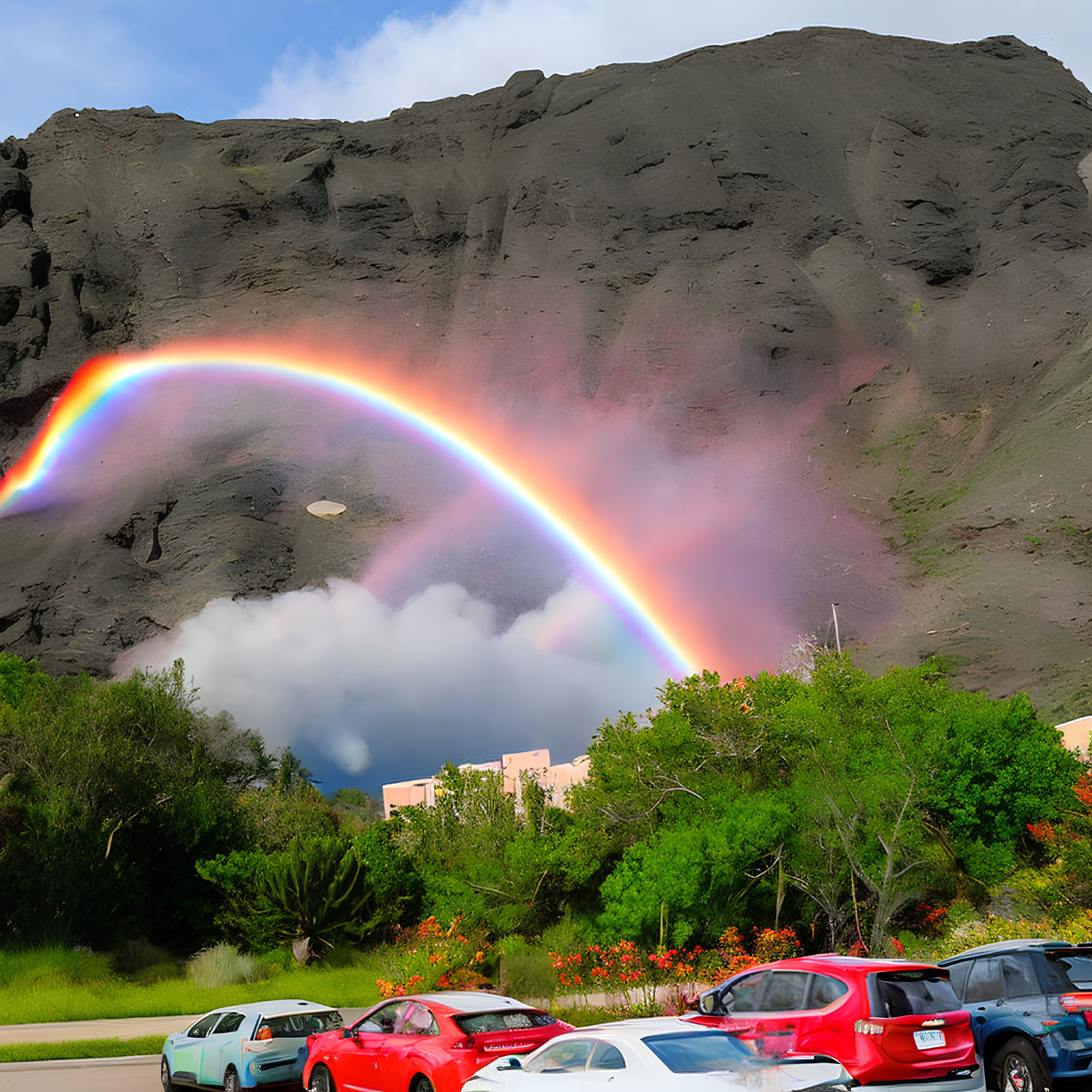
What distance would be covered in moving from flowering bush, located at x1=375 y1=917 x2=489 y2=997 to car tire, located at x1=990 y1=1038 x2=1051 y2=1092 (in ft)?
37.4

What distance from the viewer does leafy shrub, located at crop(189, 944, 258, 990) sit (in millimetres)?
29766

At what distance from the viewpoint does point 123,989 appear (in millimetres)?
29234

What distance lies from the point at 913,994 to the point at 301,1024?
7927 mm

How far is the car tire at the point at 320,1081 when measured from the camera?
13195mm

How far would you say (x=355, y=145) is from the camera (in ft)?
426

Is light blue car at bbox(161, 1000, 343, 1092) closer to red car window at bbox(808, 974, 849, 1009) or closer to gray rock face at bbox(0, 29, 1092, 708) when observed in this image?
red car window at bbox(808, 974, 849, 1009)

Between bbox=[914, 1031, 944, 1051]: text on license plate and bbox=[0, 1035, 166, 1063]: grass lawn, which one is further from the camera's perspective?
bbox=[0, 1035, 166, 1063]: grass lawn

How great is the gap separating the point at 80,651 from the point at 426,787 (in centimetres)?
3031

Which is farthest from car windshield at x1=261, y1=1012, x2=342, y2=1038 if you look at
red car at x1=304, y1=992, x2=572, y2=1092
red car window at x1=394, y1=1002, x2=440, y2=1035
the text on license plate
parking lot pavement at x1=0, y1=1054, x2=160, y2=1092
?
the text on license plate

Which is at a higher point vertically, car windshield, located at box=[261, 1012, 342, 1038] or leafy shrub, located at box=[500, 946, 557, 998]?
car windshield, located at box=[261, 1012, 342, 1038]

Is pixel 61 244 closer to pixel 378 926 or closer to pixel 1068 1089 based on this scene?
pixel 378 926

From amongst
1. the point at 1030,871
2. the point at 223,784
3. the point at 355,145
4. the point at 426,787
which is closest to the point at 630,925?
the point at 1030,871

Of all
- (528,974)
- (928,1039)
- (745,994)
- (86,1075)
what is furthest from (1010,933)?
(86,1075)

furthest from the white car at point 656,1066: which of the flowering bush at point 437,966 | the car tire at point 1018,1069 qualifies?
the flowering bush at point 437,966
